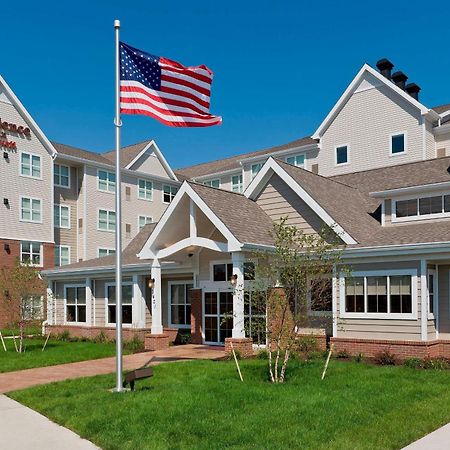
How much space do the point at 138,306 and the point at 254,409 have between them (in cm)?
1438

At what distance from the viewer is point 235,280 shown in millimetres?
17188

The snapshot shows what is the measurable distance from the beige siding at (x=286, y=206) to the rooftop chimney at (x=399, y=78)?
65.8ft

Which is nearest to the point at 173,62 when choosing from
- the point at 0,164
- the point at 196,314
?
the point at 196,314

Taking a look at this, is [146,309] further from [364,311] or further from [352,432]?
[352,432]

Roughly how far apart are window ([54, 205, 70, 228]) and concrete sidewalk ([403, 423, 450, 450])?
35.7 m

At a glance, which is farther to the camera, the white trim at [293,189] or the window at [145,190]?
the window at [145,190]

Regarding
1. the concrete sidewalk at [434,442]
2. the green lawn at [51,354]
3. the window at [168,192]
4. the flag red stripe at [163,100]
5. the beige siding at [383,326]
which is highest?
the window at [168,192]

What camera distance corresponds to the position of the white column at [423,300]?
51.9 ft

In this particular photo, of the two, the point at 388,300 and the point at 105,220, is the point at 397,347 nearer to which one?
the point at 388,300

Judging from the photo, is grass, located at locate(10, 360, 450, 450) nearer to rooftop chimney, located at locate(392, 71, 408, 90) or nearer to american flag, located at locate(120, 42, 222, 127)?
american flag, located at locate(120, 42, 222, 127)

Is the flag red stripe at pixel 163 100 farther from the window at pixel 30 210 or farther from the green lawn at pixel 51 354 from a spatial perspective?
the window at pixel 30 210

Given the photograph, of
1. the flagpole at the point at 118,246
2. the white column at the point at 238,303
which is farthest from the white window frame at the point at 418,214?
the flagpole at the point at 118,246

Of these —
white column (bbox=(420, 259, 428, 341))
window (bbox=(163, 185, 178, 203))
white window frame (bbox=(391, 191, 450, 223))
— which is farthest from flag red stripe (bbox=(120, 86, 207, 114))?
window (bbox=(163, 185, 178, 203))

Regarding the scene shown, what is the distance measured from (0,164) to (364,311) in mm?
27447
